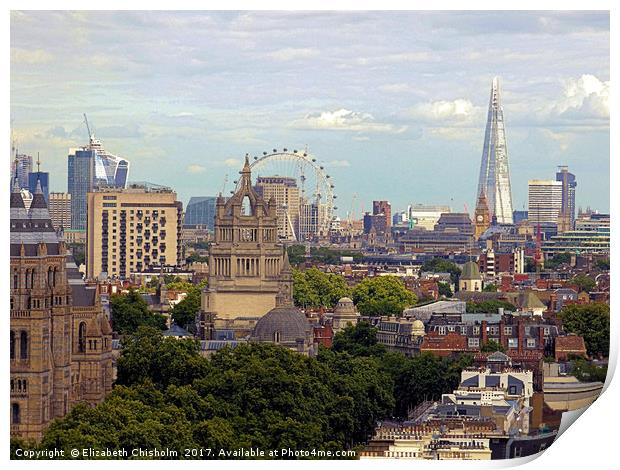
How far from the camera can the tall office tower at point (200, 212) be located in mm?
165712

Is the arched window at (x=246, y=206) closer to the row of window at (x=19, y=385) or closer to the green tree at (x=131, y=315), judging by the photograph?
the green tree at (x=131, y=315)

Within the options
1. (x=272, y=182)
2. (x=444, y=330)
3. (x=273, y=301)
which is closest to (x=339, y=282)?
(x=273, y=301)

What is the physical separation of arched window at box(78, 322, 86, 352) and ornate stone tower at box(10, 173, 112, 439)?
0.03 m

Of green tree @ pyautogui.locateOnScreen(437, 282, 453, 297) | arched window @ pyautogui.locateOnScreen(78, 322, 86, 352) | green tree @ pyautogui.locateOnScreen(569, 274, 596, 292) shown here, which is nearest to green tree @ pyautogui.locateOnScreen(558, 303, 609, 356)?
green tree @ pyautogui.locateOnScreen(569, 274, 596, 292)

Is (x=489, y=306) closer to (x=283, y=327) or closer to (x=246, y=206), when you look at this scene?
(x=246, y=206)

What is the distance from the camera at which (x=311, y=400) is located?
60.3 m

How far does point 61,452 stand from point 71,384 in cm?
1037

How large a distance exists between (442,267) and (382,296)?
52293mm

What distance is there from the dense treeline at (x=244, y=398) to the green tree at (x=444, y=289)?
65305 millimetres

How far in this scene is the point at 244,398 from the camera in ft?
194

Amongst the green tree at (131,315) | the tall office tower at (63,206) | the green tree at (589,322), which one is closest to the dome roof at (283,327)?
the green tree at (131,315)

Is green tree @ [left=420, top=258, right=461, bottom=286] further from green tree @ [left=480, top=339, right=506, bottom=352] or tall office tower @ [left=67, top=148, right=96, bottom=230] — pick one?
green tree @ [left=480, top=339, right=506, bottom=352]

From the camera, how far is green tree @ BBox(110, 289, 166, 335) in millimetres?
93438

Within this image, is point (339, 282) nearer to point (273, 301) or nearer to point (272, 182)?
point (273, 301)
